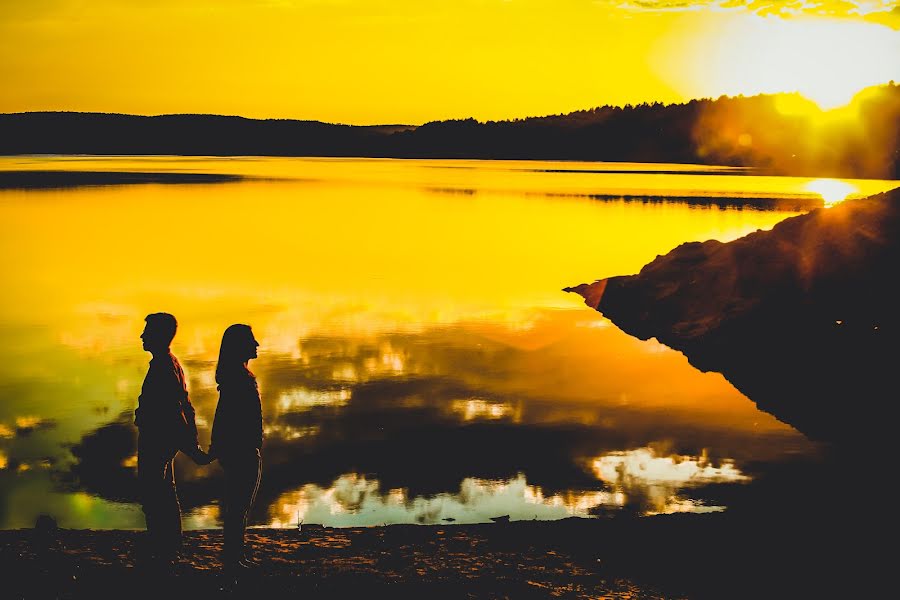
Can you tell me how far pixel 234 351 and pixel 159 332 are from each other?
2.63ft

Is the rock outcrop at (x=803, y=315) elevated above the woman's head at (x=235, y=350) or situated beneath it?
elevated above

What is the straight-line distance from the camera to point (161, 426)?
8914mm

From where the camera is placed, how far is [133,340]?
2816 centimetres

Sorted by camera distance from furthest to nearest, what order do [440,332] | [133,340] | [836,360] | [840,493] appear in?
[440,332] → [133,340] → [836,360] → [840,493]

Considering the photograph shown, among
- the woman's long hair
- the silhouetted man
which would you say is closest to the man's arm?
the silhouetted man

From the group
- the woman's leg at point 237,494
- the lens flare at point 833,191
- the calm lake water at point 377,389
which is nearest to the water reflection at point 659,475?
the calm lake water at point 377,389

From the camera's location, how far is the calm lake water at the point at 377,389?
48.4 feet

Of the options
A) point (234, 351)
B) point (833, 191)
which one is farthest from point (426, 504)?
point (833, 191)

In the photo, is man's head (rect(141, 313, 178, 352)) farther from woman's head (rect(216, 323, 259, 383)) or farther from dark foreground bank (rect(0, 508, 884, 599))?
dark foreground bank (rect(0, 508, 884, 599))

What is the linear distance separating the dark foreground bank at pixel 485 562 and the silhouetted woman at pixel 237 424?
2.79 ft

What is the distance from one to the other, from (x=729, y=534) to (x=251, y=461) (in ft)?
21.7

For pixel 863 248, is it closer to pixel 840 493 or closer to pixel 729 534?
pixel 840 493

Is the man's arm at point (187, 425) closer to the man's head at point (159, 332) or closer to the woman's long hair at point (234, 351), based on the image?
the man's head at point (159, 332)

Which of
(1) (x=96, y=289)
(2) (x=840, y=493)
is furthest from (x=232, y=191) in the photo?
(2) (x=840, y=493)
